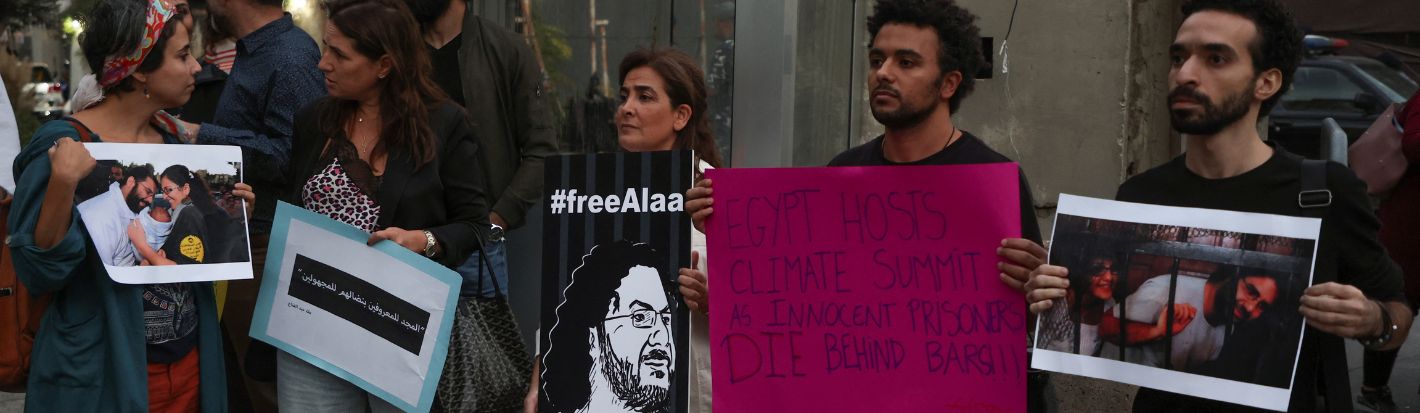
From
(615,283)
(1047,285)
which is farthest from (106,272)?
(1047,285)

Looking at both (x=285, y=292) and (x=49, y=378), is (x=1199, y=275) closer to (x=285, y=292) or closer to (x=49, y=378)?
(x=285, y=292)

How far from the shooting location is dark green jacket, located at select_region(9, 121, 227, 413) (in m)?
3.55

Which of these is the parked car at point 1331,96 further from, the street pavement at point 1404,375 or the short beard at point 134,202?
the short beard at point 134,202

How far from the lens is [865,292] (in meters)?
3.15

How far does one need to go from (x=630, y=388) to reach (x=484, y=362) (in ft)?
1.96

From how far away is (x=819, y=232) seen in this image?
10.4 ft

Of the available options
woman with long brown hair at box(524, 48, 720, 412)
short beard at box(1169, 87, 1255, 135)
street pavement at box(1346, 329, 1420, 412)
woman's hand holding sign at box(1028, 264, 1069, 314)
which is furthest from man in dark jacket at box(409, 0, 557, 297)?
street pavement at box(1346, 329, 1420, 412)

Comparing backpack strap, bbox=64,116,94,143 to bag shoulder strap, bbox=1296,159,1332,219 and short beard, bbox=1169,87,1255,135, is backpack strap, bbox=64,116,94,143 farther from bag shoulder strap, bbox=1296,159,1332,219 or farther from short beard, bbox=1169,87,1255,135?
bag shoulder strap, bbox=1296,159,1332,219

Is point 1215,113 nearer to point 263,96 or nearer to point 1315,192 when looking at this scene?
point 1315,192

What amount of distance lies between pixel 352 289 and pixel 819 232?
1333 millimetres

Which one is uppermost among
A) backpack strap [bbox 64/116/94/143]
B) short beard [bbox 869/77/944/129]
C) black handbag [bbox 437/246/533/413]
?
short beard [bbox 869/77/944/129]

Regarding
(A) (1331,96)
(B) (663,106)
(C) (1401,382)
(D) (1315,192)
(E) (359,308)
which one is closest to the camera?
(D) (1315,192)

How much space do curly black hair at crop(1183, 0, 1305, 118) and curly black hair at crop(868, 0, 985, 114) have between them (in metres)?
0.62

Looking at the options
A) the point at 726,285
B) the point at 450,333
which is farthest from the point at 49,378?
the point at 726,285
